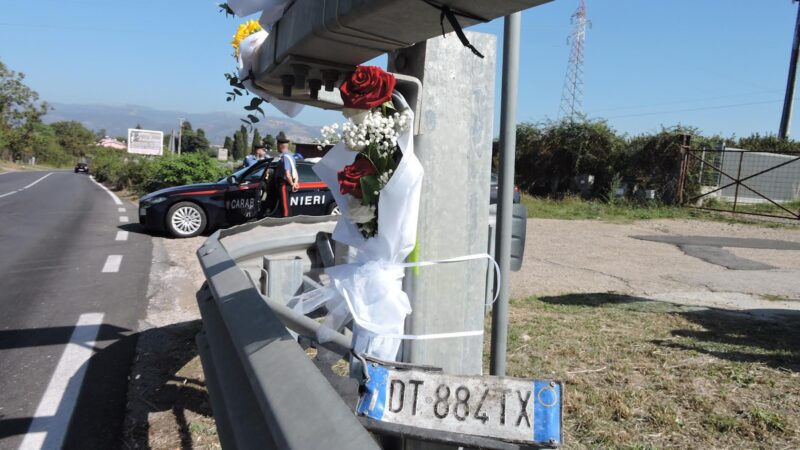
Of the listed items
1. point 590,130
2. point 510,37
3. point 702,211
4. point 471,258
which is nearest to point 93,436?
point 471,258

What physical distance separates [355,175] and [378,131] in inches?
7.0

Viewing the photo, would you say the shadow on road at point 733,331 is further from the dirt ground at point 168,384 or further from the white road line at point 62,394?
the white road line at point 62,394

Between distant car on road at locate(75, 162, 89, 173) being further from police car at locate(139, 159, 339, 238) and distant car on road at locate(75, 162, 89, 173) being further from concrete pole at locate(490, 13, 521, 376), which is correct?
concrete pole at locate(490, 13, 521, 376)

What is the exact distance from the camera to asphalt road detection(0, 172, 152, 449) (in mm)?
3521

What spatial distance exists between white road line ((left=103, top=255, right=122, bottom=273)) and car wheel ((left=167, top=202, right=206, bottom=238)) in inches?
88.7

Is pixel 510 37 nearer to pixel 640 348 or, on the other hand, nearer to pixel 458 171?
pixel 458 171

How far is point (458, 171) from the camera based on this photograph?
2178mm

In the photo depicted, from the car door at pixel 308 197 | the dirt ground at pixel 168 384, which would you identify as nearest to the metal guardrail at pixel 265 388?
the dirt ground at pixel 168 384

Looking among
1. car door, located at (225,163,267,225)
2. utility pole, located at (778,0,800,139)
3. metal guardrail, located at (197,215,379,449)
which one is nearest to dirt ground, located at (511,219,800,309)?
metal guardrail, located at (197,215,379,449)

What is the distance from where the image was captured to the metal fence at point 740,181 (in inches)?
767

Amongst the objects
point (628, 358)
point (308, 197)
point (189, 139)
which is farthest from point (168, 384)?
point (189, 139)

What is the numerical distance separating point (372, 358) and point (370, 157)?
27.3 inches

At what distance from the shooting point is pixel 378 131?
190 cm

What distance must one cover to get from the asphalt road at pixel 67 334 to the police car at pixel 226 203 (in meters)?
0.76
